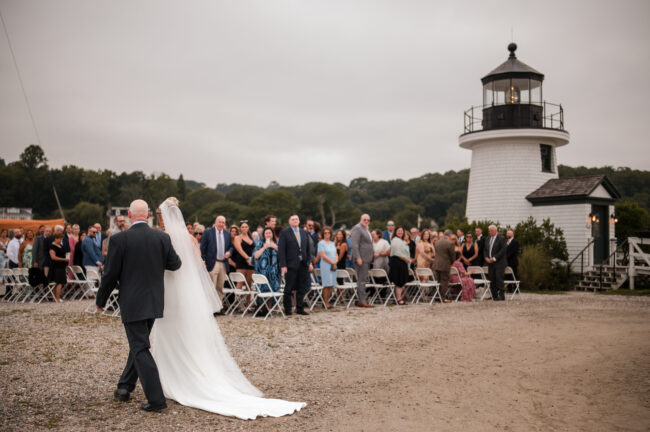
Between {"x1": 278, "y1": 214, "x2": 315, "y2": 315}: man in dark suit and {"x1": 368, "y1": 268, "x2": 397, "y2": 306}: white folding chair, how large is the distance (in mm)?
2477

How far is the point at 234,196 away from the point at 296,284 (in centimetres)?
10290

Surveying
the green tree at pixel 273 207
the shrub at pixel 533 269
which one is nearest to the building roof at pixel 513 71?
the shrub at pixel 533 269

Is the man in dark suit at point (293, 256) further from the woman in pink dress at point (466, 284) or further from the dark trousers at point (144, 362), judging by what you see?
the dark trousers at point (144, 362)

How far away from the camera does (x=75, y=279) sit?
14.4m

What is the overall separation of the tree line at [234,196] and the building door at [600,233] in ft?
153

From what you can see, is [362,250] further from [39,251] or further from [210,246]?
[39,251]

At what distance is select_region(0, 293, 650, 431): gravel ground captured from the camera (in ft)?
16.1

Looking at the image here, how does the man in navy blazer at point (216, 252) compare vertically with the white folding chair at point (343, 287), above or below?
above

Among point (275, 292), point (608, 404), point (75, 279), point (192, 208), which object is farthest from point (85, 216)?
point (608, 404)

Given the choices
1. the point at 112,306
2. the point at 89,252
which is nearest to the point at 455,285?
the point at 112,306

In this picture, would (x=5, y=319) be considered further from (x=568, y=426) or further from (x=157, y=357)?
(x=568, y=426)

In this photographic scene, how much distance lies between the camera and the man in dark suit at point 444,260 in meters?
13.9

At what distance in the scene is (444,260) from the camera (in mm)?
14039

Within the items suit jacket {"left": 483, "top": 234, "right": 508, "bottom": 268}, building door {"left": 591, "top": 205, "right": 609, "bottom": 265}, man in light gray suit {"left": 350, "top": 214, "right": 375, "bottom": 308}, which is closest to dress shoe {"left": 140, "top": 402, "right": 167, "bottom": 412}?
man in light gray suit {"left": 350, "top": 214, "right": 375, "bottom": 308}
